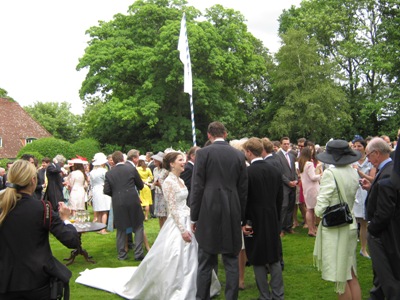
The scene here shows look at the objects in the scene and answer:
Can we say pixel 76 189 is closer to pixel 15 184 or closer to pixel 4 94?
pixel 15 184

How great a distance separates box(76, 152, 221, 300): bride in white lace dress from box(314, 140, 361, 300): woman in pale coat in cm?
172

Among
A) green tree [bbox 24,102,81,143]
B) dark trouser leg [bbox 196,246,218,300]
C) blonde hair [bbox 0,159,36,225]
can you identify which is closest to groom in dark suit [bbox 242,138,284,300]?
dark trouser leg [bbox 196,246,218,300]

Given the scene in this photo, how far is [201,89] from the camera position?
105 ft

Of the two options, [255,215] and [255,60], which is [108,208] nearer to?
[255,215]

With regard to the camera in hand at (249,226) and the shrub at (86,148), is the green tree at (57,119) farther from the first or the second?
the camera in hand at (249,226)

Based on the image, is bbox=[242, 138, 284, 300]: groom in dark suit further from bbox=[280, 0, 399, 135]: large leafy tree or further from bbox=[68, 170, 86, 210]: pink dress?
bbox=[280, 0, 399, 135]: large leafy tree

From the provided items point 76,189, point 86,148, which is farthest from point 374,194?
point 86,148

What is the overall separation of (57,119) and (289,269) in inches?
2978

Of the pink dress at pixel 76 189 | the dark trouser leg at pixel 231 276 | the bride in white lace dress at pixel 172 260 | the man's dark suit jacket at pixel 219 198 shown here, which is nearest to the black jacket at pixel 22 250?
the man's dark suit jacket at pixel 219 198

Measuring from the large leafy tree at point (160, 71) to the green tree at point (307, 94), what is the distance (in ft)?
13.5

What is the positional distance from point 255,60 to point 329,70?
683cm

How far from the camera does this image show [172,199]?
6145 millimetres

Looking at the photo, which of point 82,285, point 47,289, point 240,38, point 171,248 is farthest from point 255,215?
point 240,38

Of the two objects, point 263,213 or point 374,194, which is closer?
point 374,194
